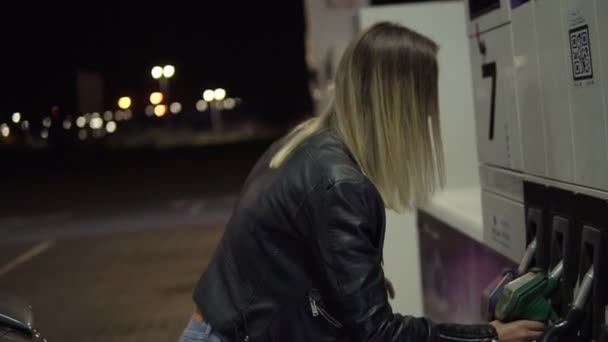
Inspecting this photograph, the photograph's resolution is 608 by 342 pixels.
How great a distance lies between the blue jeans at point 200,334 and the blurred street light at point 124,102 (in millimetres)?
5820

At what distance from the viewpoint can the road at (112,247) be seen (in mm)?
8070

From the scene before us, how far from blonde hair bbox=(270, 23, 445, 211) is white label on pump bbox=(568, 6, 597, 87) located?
0.35 metres

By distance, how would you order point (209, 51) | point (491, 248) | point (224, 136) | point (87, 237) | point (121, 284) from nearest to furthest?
1. point (491, 248)
2. point (121, 284)
3. point (87, 237)
4. point (209, 51)
5. point (224, 136)

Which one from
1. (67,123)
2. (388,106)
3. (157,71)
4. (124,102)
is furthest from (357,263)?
(67,123)

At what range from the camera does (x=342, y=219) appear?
218 cm

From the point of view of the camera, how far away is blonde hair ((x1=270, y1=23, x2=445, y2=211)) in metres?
2.33

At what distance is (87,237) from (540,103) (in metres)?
11.9

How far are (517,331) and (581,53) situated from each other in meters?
0.71

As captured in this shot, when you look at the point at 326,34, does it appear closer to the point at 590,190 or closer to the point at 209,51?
the point at 590,190

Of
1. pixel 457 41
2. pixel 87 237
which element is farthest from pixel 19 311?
pixel 87 237

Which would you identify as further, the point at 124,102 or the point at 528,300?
the point at 124,102

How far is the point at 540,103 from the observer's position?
8.59 ft

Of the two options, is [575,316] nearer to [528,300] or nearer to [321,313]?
[528,300]

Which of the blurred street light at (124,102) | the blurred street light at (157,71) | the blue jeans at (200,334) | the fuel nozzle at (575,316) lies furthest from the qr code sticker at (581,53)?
the blurred street light at (124,102)
